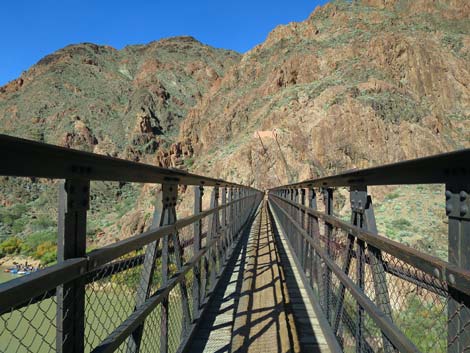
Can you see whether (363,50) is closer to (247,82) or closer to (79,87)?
(247,82)

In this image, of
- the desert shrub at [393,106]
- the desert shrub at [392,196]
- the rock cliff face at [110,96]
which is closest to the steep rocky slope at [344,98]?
the desert shrub at [393,106]

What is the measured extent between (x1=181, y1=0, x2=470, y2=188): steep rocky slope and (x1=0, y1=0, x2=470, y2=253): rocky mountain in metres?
0.14

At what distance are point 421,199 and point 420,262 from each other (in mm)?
24879

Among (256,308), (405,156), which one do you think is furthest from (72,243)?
(405,156)

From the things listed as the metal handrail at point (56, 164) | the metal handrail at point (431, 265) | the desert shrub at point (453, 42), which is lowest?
the metal handrail at point (431, 265)

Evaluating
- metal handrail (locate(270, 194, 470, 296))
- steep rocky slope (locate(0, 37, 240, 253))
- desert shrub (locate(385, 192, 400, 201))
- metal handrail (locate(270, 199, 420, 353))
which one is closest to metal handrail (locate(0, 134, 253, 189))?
metal handrail (locate(270, 194, 470, 296))

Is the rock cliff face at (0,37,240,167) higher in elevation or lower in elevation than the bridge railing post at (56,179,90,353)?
higher

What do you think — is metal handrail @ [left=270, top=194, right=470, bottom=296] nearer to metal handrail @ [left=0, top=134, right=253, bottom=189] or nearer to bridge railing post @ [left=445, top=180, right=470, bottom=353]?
bridge railing post @ [left=445, top=180, right=470, bottom=353]

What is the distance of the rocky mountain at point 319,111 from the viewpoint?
3681 cm

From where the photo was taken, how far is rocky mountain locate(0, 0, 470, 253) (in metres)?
36.8

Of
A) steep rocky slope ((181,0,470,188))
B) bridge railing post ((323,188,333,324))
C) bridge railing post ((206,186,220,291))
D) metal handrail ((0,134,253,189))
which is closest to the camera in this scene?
metal handrail ((0,134,253,189))

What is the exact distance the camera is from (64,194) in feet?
5.22

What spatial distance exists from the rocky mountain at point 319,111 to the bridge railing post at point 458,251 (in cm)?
2399

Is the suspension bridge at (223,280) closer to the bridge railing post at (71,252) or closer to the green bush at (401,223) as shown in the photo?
the bridge railing post at (71,252)
